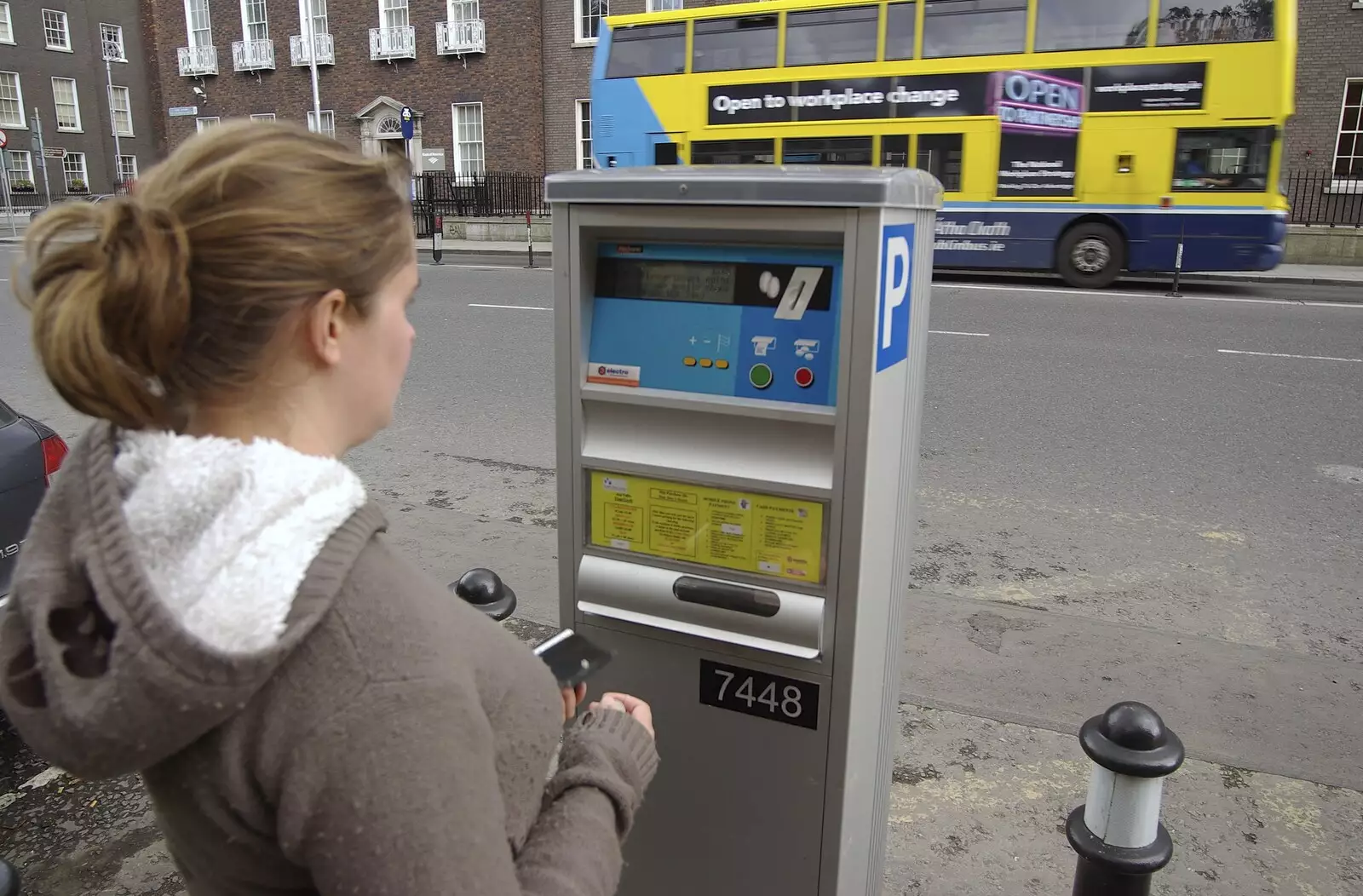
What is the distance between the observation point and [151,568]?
90 centimetres

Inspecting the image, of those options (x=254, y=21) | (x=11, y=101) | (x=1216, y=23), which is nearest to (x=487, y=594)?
(x=1216, y=23)

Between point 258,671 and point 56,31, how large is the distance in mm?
46783

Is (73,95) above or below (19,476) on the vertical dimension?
above

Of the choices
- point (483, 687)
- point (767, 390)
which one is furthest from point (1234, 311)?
point (483, 687)

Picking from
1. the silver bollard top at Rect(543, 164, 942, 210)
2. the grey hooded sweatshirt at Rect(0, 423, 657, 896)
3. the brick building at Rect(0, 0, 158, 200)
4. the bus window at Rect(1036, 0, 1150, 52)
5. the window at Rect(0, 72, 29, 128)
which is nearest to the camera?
the grey hooded sweatshirt at Rect(0, 423, 657, 896)

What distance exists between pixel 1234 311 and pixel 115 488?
1259 cm

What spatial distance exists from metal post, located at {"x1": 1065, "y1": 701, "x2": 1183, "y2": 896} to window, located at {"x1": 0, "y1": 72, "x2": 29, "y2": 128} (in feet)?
146

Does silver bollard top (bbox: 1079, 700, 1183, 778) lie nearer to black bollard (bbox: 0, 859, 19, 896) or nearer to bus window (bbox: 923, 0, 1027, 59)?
black bollard (bbox: 0, 859, 19, 896)

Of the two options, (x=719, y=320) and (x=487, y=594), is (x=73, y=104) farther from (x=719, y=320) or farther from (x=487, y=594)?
(x=719, y=320)

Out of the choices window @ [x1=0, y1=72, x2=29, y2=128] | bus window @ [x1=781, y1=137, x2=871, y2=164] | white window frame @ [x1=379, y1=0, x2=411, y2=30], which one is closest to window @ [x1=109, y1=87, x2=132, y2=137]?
window @ [x1=0, y1=72, x2=29, y2=128]

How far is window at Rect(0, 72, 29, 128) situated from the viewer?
3659cm

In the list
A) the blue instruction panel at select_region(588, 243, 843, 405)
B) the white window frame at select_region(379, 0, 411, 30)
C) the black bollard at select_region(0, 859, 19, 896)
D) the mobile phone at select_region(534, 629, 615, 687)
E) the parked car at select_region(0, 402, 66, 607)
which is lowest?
the black bollard at select_region(0, 859, 19, 896)

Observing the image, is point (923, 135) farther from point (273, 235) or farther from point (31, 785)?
point (273, 235)

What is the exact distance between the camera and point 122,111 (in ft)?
134
